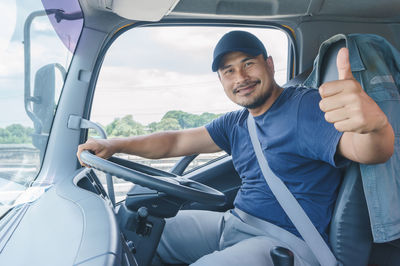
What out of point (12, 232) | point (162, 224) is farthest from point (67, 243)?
point (162, 224)

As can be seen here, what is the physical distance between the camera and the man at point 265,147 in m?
0.90

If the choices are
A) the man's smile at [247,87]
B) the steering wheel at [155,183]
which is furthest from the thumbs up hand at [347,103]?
the man's smile at [247,87]

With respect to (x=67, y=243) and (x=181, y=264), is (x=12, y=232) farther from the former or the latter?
(x=181, y=264)

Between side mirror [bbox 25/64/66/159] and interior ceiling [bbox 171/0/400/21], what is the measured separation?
762 millimetres

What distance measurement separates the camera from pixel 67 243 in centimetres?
74

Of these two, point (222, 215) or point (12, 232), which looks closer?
point (12, 232)

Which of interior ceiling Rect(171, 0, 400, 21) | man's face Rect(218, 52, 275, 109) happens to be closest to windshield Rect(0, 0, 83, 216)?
interior ceiling Rect(171, 0, 400, 21)

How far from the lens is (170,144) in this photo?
66.9 inches

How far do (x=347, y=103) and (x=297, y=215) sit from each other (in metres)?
0.54

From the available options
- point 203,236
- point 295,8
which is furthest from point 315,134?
point 295,8

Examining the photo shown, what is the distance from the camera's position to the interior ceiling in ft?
6.12

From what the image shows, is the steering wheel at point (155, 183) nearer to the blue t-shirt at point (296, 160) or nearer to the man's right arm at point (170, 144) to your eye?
the blue t-shirt at point (296, 160)

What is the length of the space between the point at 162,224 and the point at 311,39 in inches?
61.8

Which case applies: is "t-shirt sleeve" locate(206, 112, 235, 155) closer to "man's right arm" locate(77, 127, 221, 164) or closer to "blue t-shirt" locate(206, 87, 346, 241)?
"man's right arm" locate(77, 127, 221, 164)
